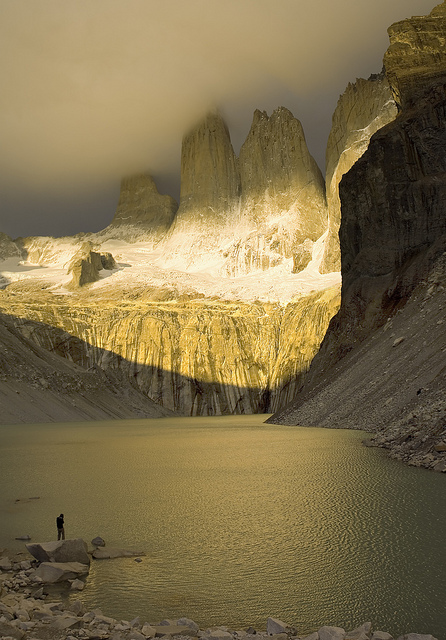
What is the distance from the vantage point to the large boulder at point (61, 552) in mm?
9664

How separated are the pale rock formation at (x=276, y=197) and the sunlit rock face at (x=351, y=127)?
10.6m

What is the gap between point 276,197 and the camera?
15075 centimetres

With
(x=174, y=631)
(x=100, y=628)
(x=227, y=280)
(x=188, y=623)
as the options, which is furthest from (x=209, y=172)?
(x=174, y=631)

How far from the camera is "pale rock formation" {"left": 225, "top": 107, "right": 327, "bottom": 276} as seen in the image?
13738cm

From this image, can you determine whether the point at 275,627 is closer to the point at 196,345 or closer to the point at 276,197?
the point at 196,345

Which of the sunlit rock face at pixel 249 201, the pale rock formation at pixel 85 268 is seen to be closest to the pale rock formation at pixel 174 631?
the sunlit rock face at pixel 249 201

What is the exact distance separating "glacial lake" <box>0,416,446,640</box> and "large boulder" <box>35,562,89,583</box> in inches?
10.5

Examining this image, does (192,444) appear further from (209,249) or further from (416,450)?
(209,249)

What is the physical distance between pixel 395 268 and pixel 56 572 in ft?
147

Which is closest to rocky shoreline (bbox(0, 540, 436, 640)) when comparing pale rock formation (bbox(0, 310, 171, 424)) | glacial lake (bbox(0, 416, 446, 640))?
glacial lake (bbox(0, 416, 446, 640))

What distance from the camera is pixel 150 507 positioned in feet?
46.8

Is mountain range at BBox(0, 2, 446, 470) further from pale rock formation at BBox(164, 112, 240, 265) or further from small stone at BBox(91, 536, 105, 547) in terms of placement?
small stone at BBox(91, 536, 105, 547)

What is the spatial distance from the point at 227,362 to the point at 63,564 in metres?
87.9

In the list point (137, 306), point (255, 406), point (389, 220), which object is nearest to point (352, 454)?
point (389, 220)
